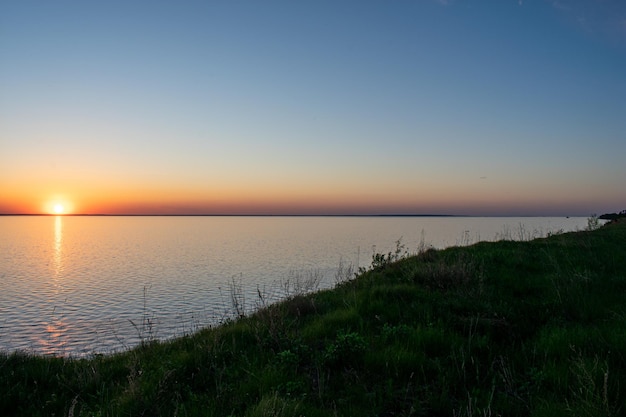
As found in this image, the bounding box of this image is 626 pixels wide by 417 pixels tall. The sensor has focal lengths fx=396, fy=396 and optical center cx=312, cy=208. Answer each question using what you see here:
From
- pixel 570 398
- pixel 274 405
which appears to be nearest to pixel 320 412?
pixel 274 405

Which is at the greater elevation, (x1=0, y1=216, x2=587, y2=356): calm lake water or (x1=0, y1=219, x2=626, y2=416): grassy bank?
(x1=0, y1=219, x2=626, y2=416): grassy bank

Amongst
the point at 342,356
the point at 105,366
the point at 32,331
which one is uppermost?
the point at 342,356

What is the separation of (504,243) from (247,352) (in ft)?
49.0

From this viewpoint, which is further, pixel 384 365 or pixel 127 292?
pixel 127 292

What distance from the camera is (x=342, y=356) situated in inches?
259

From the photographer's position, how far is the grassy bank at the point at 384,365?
5.27 meters

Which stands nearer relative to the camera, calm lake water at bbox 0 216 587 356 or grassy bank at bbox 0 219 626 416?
grassy bank at bbox 0 219 626 416

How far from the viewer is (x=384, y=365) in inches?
248

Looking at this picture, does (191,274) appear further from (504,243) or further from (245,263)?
(504,243)

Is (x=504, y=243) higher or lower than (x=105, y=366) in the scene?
higher

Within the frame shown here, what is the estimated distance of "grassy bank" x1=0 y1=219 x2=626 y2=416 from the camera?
5270 mm

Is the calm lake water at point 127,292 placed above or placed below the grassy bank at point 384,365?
below

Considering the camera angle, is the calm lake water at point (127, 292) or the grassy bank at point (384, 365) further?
the calm lake water at point (127, 292)

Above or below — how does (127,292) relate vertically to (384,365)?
below
